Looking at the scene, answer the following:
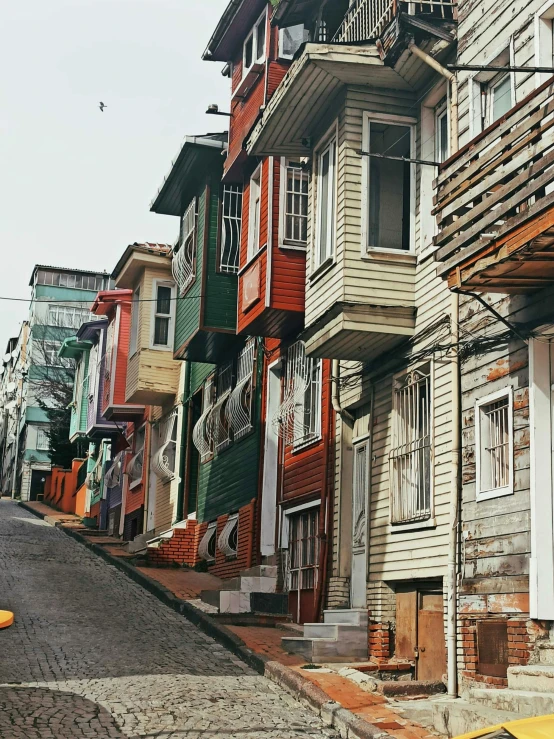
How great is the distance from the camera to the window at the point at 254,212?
18734 millimetres

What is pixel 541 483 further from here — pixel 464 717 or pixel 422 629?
pixel 422 629

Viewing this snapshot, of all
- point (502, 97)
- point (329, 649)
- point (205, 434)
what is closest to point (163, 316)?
point (205, 434)

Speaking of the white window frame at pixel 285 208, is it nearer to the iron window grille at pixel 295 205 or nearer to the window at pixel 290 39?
the iron window grille at pixel 295 205

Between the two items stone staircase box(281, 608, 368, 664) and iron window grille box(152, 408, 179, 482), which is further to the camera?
iron window grille box(152, 408, 179, 482)

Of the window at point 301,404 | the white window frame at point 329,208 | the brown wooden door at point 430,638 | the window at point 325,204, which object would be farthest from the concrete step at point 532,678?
the window at point 301,404

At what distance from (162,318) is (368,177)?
13376 mm

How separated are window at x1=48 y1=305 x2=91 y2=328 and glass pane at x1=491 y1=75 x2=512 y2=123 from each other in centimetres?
5219

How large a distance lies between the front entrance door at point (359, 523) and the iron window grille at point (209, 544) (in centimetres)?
724

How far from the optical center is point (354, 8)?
15.8 metres

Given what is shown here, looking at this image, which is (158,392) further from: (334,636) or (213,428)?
(334,636)

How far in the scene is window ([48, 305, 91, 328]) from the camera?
62.8 meters

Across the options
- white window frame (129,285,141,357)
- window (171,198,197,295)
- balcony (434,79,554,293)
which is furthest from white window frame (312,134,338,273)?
white window frame (129,285,141,357)

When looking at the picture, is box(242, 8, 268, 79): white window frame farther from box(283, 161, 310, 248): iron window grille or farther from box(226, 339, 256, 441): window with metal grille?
box(226, 339, 256, 441): window with metal grille

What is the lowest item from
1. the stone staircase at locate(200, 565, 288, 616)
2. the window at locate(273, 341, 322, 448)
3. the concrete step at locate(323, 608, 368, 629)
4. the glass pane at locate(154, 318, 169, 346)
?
the concrete step at locate(323, 608, 368, 629)
